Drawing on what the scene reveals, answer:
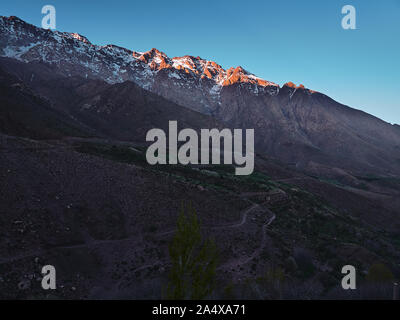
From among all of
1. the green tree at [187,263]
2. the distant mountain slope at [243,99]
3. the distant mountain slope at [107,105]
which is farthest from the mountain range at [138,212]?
the distant mountain slope at [243,99]

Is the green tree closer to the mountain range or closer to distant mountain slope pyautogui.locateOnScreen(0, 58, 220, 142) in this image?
the mountain range

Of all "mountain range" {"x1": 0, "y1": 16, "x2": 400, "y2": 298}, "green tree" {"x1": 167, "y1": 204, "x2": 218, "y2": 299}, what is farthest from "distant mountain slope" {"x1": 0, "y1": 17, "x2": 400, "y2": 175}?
"green tree" {"x1": 167, "y1": 204, "x2": 218, "y2": 299}

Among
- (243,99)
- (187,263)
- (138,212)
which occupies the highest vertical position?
(243,99)

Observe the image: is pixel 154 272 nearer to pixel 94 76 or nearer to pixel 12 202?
pixel 12 202

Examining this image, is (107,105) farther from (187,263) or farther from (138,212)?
(187,263)

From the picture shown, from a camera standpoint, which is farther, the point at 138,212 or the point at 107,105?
the point at 107,105

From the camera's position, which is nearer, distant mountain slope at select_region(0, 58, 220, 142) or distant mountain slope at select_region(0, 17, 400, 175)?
distant mountain slope at select_region(0, 58, 220, 142)

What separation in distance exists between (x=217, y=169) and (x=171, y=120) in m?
35.4

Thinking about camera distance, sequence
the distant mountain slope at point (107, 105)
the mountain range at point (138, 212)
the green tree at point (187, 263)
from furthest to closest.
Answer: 1. the distant mountain slope at point (107, 105)
2. the mountain range at point (138, 212)
3. the green tree at point (187, 263)

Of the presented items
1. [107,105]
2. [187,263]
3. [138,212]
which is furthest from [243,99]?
[187,263]

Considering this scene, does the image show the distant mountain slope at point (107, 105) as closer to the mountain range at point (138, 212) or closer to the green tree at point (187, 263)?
the mountain range at point (138, 212)

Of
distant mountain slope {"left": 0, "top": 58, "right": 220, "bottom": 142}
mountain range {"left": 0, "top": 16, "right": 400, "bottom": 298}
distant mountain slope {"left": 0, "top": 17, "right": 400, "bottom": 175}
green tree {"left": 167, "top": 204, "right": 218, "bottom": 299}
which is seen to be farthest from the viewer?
distant mountain slope {"left": 0, "top": 17, "right": 400, "bottom": 175}

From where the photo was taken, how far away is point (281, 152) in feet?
297

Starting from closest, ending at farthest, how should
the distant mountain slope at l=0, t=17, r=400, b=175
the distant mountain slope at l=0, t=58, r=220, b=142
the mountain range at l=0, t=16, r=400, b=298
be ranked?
the mountain range at l=0, t=16, r=400, b=298, the distant mountain slope at l=0, t=58, r=220, b=142, the distant mountain slope at l=0, t=17, r=400, b=175
